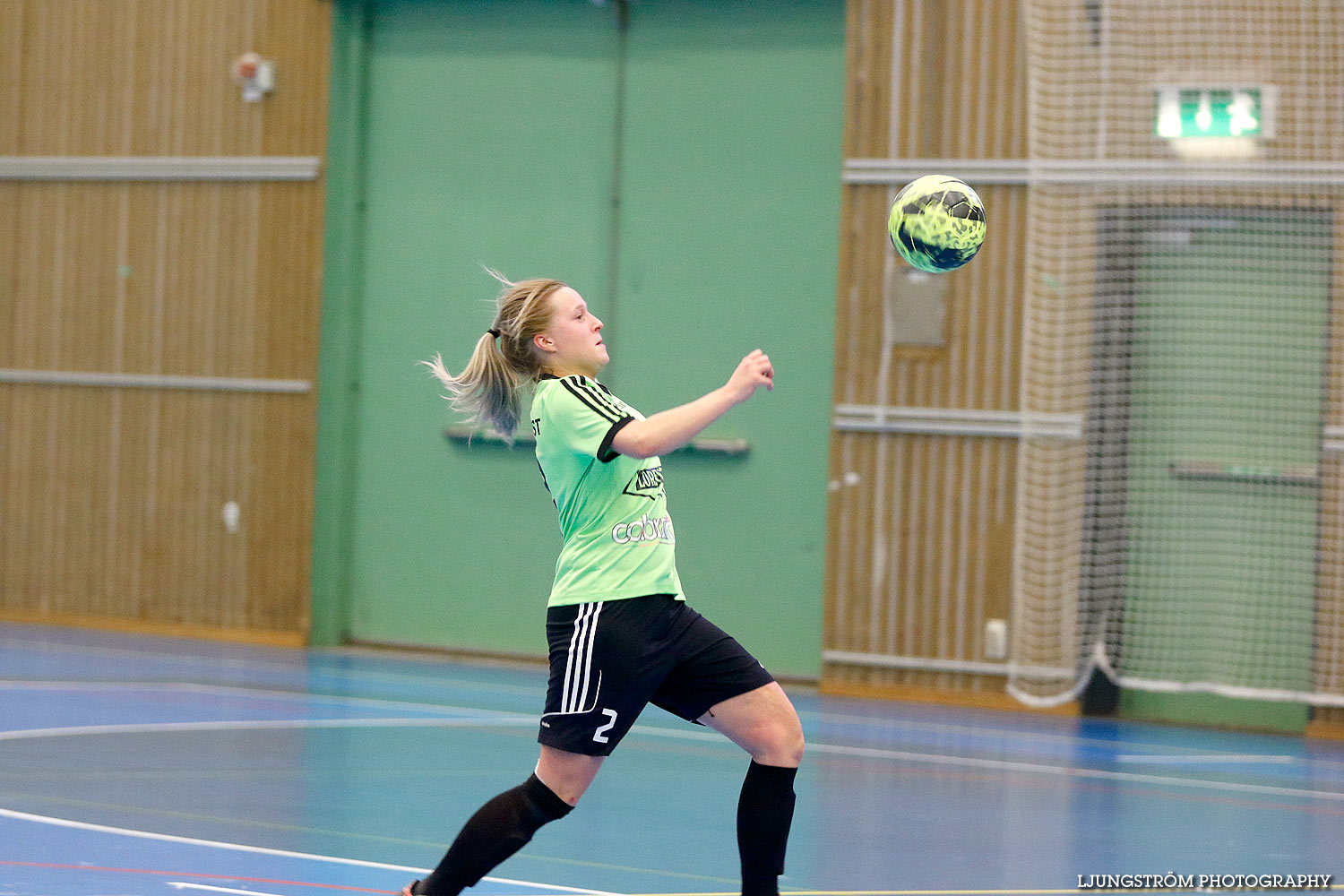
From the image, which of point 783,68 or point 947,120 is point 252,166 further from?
point 947,120

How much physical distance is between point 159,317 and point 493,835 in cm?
969

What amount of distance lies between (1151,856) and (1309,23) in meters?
6.27

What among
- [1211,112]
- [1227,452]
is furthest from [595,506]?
[1211,112]

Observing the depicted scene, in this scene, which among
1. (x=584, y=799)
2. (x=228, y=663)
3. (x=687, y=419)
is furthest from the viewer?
(x=228, y=663)

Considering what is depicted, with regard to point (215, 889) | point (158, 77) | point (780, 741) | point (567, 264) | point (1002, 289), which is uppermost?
point (158, 77)

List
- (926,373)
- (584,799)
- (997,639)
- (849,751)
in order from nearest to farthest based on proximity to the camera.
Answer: (584,799) < (849,751) < (997,639) < (926,373)

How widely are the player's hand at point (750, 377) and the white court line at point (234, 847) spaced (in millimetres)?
1804

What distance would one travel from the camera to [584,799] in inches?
261

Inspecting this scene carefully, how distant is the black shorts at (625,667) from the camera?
4.09 metres

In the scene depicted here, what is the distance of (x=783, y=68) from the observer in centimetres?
1147

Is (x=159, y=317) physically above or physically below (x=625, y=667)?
above

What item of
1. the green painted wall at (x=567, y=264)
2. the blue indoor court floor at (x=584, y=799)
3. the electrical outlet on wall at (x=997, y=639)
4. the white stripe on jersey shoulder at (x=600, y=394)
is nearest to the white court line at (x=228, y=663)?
the blue indoor court floor at (x=584, y=799)

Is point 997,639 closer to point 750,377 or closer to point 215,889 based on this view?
point 215,889

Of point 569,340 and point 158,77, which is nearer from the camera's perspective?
point 569,340
